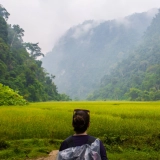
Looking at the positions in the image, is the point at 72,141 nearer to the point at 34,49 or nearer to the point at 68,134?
the point at 68,134

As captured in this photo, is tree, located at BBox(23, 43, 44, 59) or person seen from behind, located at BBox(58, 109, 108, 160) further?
tree, located at BBox(23, 43, 44, 59)

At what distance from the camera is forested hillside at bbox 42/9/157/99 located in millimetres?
147250

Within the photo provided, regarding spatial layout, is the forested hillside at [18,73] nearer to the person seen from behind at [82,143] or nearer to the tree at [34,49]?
the tree at [34,49]

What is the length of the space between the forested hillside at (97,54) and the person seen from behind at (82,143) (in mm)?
127018

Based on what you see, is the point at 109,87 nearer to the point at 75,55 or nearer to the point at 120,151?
the point at 120,151

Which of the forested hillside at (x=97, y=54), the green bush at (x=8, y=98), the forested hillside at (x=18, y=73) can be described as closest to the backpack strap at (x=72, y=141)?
the green bush at (x=8, y=98)

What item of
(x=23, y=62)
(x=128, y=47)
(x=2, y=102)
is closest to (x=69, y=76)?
(x=128, y=47)

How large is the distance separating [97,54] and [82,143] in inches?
6908

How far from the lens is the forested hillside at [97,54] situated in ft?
483

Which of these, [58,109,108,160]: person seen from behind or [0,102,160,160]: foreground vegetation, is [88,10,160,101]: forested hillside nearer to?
[0,102,160,160]: foreground vegetation

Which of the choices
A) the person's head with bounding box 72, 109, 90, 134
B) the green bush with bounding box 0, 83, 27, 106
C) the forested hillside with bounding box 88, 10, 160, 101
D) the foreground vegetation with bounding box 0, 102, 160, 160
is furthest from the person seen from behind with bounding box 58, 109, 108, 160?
the forested hillside with bounding box 88, 10, 160, 101

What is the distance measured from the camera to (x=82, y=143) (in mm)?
2930

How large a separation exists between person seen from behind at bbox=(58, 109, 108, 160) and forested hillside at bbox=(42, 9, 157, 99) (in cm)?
12702

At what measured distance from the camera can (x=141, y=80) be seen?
75.4m
